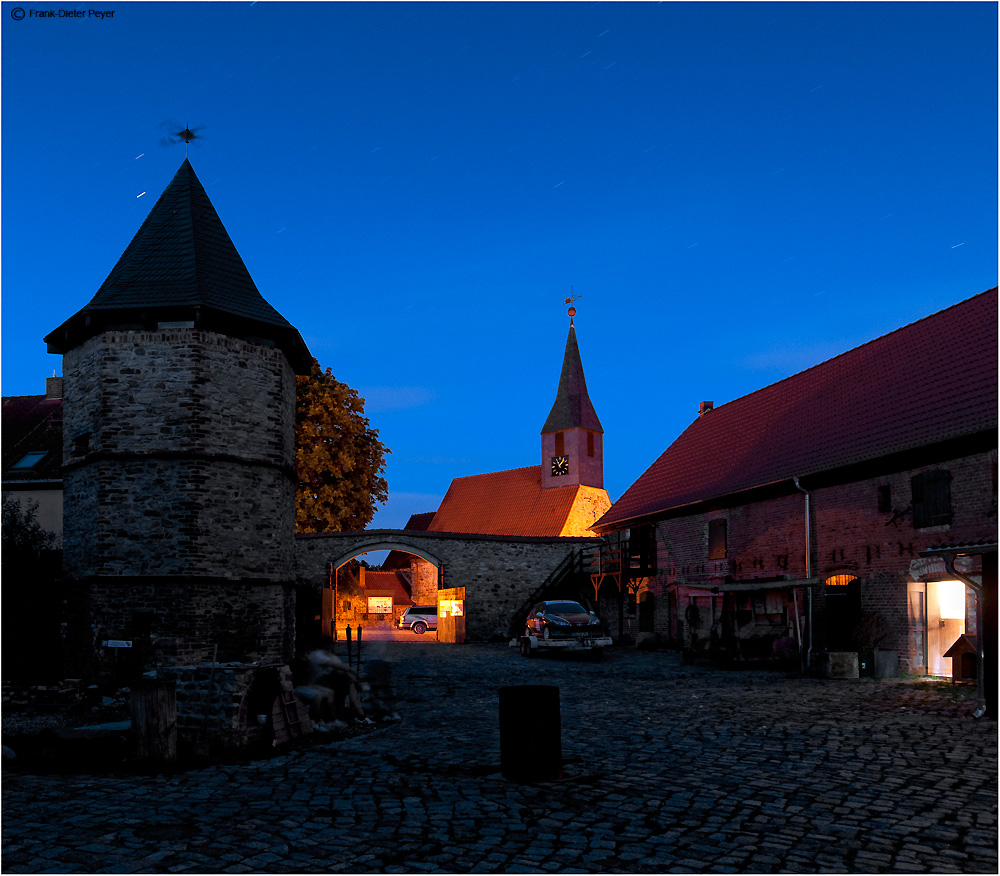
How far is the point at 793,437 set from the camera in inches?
961

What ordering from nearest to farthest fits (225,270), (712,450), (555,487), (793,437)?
1. (225,270)
2. (793,437)
3. (712,450)
4. (555,487)

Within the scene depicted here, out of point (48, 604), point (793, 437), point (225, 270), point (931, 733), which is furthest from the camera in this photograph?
point (793, 437)

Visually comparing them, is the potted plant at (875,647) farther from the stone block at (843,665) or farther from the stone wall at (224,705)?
the stone wall at (224,705)

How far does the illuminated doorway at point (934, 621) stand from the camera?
1769 centimetres

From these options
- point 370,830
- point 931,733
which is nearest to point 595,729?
point 931,733

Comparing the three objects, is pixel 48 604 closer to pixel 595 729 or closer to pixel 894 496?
pixel 595 729

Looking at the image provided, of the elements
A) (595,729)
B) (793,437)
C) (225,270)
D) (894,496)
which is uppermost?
(225,270)

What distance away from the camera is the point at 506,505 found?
50.8 m

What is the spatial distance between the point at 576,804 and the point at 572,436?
42.4m

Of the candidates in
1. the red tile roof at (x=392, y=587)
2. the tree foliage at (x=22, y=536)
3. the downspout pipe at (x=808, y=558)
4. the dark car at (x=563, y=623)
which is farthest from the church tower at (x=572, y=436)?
the tree foliage at (x=22, y=536)

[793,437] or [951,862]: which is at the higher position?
[793,437]

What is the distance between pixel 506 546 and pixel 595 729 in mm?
22024

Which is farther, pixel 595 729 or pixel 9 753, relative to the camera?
pixel 595 729

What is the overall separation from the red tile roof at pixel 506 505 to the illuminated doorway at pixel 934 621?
27937 millimetres
